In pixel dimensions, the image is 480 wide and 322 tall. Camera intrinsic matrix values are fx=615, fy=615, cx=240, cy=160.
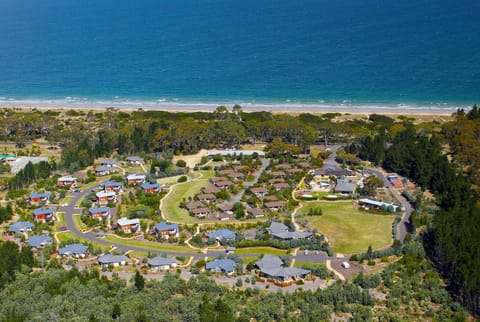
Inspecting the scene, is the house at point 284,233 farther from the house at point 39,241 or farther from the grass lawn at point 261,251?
the house at point 39,241

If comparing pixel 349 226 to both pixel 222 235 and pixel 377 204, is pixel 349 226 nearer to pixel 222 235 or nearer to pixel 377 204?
pixel 377 204

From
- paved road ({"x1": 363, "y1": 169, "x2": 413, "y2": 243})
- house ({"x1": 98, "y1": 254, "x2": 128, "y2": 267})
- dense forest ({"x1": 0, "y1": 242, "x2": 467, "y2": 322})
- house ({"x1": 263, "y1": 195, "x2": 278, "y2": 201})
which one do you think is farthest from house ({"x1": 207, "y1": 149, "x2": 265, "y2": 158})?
dense forest ({"x1": 0, "y1": 242, "x2": 467, "y2": 322})

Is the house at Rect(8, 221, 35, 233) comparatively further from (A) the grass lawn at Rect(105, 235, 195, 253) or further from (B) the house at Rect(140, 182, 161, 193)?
(B) the house at Rect(140, 182, 161, 193)

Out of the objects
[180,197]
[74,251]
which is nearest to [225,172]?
[180,197]

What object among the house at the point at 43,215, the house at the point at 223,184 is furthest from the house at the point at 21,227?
the house at the point at 223,184

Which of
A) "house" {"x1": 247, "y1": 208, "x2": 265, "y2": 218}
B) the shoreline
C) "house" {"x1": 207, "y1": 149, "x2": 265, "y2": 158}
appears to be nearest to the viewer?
"house" {"x1": 247, "y1": 208, "x2": 265, "y2": 218}
